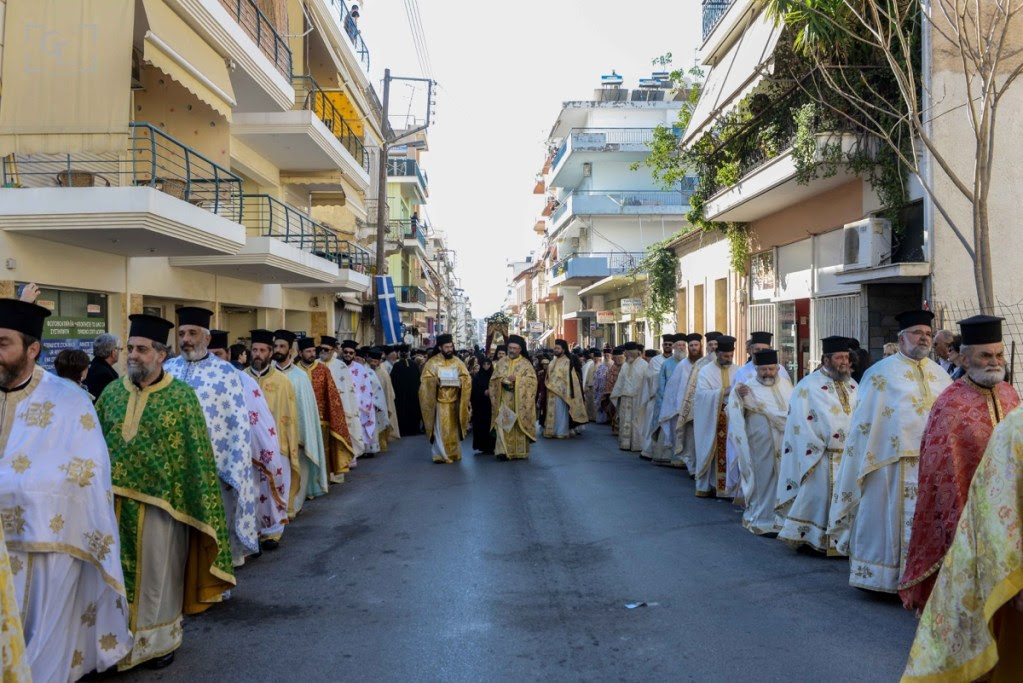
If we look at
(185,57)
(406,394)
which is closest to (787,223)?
(406,394)

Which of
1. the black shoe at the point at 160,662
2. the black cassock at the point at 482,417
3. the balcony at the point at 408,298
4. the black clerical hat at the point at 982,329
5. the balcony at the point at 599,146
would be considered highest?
the balcony at the point at 599,146

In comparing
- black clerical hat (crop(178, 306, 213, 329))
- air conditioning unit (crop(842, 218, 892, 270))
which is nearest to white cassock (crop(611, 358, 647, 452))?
air conditioning unit (crop(842, 218, 892, 270))

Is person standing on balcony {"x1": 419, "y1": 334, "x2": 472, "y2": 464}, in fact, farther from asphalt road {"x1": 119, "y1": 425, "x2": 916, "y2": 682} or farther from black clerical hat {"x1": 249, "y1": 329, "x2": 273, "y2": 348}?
black clerical hat {"x1": 249, "y1": 329, "x2": 273, "y2": 348}

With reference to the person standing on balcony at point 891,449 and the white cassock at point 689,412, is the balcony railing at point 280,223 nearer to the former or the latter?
the white cassock at point 689,412

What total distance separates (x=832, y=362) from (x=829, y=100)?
28.6ft

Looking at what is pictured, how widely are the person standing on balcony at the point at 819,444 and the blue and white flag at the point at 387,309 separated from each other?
19.5 m

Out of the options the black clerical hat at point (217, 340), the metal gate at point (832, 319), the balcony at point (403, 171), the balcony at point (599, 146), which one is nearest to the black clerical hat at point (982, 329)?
the black clerical hat at point (217, 340)

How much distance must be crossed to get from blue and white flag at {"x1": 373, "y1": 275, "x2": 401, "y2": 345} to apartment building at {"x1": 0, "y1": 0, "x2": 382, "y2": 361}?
5.49 m

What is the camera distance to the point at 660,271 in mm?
30516

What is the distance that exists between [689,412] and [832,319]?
562 cm

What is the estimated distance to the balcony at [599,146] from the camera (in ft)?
144

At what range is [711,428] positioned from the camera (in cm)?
1130

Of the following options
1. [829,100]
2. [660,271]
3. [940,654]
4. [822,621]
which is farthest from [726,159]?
[940,654]

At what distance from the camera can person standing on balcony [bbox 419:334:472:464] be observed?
15.1 m
